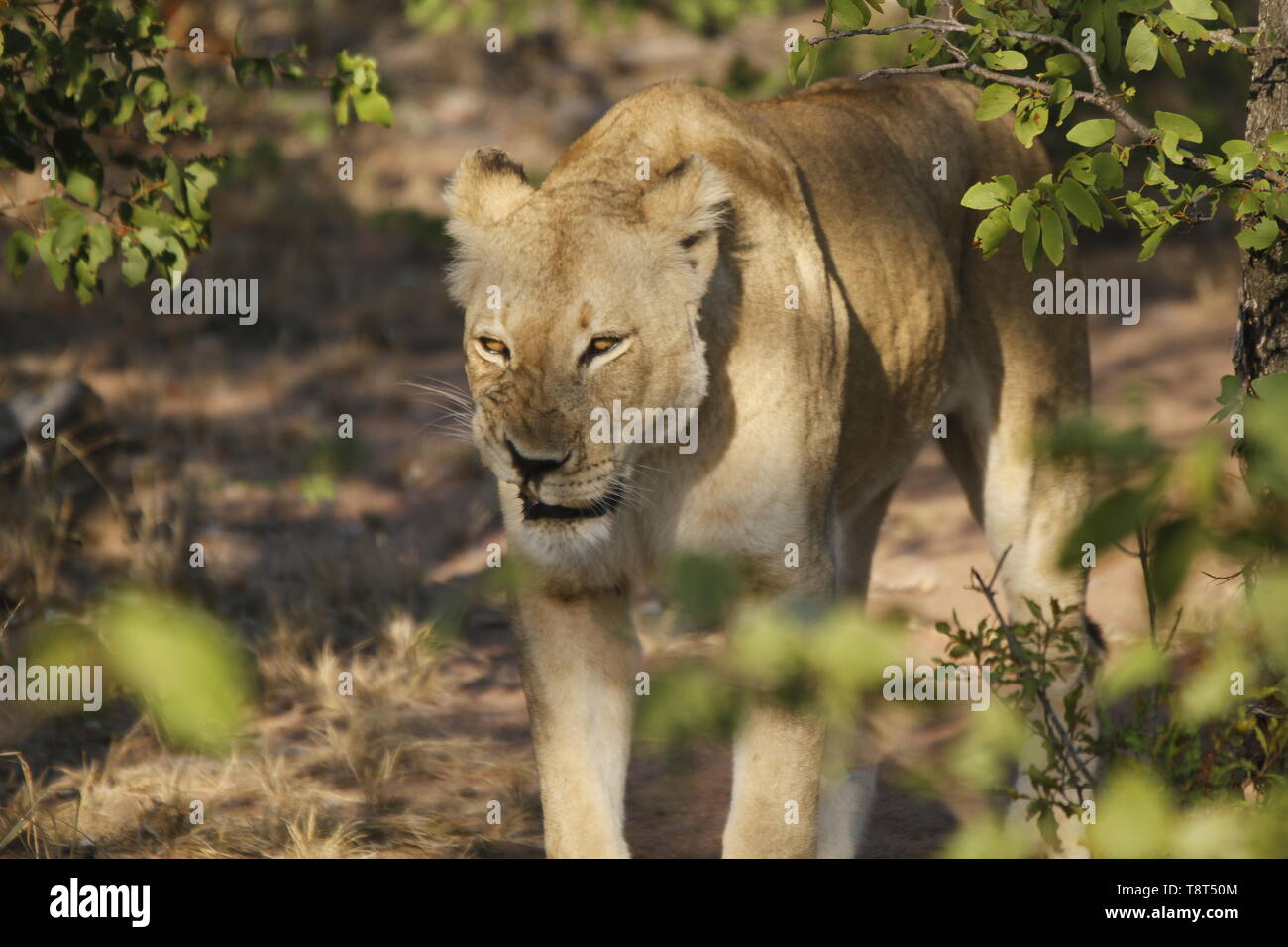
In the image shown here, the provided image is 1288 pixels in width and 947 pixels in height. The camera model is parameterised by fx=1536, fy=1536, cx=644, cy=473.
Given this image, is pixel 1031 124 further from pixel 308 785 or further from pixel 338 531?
pixel 338 531

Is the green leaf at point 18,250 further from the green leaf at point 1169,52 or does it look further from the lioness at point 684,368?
the green leaf at point 1169,52

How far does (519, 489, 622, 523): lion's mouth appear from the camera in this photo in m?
3.22

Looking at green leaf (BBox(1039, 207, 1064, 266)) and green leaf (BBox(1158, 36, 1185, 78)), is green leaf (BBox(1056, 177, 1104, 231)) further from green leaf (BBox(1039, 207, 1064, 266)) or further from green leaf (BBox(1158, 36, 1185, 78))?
green leaf (BBox(1158, 36, 1185, 78))

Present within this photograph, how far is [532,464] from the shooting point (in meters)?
3.10

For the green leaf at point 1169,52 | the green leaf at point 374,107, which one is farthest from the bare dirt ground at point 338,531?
the green leaf at point 374,107

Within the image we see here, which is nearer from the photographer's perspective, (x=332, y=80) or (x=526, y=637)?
(x=526, y=637)

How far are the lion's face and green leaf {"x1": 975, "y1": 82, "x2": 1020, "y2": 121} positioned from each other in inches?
24.9

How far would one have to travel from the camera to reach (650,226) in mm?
3305

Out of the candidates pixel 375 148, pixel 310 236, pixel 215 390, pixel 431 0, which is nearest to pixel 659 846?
pixel 431 0

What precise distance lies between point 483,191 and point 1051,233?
1.36 meters

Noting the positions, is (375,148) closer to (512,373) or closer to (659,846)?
(659,846)

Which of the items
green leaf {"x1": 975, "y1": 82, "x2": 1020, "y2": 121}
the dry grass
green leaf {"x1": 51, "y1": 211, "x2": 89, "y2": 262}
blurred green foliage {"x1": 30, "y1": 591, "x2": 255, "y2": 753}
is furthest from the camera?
the dry grass

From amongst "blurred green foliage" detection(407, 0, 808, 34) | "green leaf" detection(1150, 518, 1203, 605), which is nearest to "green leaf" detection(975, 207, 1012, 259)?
"green leaf" detection(1150, 518, 1203, 605)

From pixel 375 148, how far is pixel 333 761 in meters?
7.45
